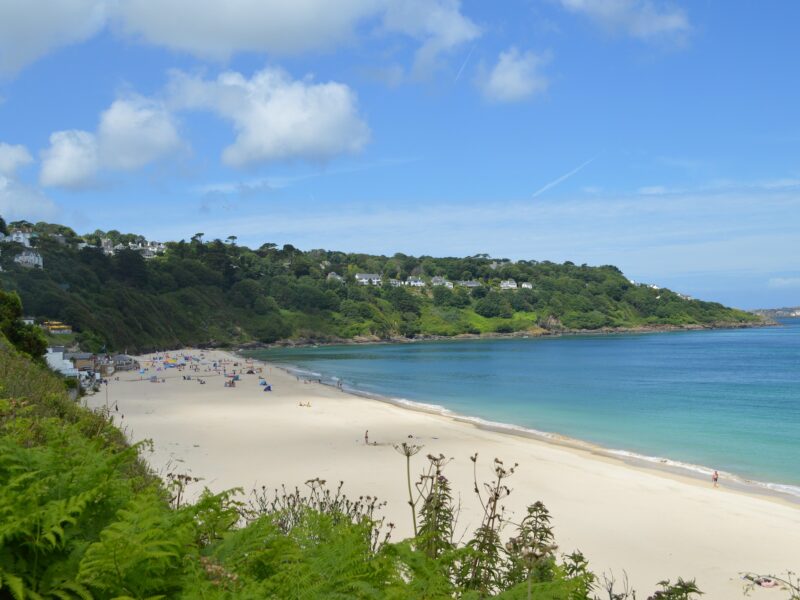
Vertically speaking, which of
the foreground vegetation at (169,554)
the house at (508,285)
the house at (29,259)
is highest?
the house at (508,285)

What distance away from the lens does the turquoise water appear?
1031 inches

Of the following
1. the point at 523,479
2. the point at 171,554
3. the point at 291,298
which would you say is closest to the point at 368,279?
the point at 291,298

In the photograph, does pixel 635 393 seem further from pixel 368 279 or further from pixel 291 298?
pixel 368 279

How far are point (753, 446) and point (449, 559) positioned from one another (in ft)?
89.6

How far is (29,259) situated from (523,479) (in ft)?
259

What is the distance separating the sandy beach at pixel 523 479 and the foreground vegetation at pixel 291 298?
4021 cm

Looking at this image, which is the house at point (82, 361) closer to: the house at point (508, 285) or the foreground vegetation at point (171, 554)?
the foreground vegetation at point (171, 554)

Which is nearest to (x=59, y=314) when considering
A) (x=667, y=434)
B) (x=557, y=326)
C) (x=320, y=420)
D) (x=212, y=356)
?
(x=212, y=356)

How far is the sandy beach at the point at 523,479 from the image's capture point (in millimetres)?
12857

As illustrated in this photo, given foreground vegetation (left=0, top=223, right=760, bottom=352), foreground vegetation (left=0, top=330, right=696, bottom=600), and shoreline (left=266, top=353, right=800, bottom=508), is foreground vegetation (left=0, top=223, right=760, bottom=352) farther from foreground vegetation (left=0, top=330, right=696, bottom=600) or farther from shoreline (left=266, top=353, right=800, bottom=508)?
foreground vegetation (left=0, top=330, right=696, bottom=600)

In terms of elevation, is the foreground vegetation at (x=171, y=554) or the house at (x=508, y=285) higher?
the house at (x=508, y=285)

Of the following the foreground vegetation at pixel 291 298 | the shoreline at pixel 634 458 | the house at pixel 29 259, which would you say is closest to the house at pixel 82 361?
the foreground vegetation at pixel 291 298

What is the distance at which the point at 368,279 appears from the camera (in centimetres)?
16325

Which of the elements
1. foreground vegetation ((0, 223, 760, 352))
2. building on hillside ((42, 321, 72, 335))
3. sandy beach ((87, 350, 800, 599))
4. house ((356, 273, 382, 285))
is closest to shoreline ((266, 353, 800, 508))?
sandy beach ((87, 350, 800, 599))
